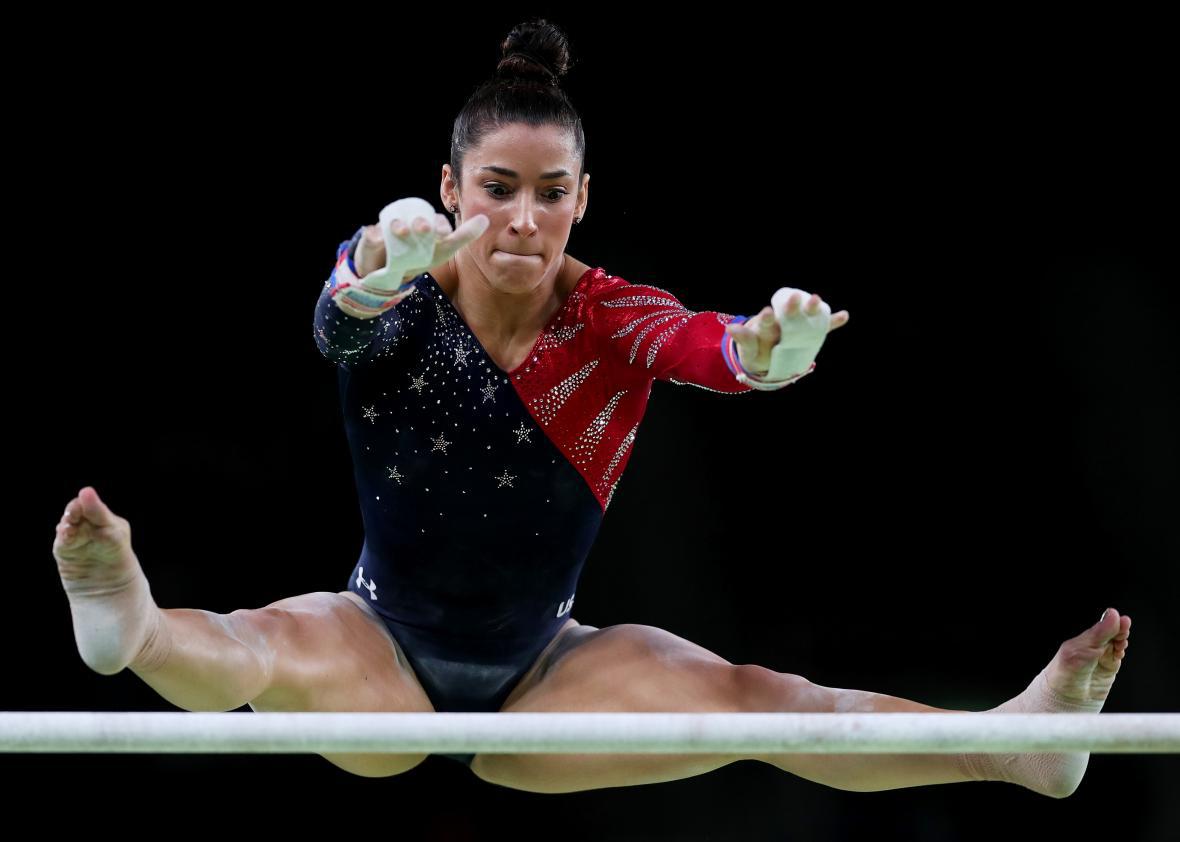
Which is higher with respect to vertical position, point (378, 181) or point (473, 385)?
point (378, 181)

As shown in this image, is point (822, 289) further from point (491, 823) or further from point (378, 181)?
point (491, 823)

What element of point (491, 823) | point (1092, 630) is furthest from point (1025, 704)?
point (491, 823)

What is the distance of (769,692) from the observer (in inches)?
101

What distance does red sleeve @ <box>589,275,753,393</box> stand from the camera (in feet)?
7.86

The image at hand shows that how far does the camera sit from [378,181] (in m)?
3.81

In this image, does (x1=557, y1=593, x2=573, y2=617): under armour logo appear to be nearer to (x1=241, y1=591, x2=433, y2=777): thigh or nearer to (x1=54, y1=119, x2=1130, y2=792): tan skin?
(x1=54, y1=119, x2=1130, y2=792): tan skin

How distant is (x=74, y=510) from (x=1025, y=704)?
5.22 feet

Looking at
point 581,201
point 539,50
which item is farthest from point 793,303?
point 539,50

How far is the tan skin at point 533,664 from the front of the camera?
236 cm

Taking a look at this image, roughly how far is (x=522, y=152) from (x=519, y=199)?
0.28 feet

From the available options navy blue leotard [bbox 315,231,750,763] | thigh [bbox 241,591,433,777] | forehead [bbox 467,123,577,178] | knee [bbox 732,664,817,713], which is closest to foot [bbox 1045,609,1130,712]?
knee [bbox 732,664,817,713]

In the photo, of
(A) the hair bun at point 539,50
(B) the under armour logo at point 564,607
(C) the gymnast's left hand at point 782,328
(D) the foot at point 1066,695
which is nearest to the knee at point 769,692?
(D) the foot at point 1066,695

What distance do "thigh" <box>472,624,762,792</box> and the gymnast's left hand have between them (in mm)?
692

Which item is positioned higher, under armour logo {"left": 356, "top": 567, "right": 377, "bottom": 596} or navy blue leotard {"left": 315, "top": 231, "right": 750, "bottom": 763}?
navy blue leotard {"left": 315, "top": 231, "right": 750, "bottom": 763}
